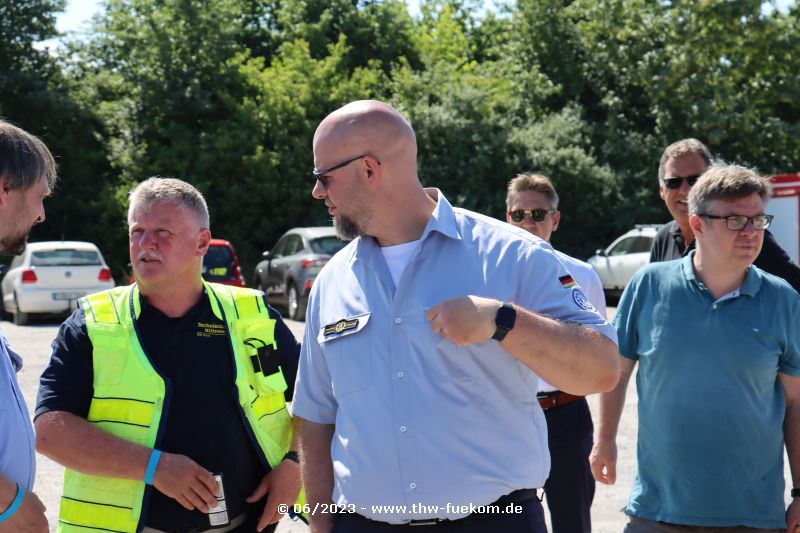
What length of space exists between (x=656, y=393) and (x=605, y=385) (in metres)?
1.18

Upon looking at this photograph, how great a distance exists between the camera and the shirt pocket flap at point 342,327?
281cm

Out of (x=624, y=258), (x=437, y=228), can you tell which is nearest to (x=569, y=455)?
(x=437, y=228)

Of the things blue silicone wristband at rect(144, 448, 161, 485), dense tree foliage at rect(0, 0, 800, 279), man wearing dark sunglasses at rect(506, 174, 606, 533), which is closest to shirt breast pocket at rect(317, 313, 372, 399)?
blue silicone wristband at rect(144, 448, 161, 485)

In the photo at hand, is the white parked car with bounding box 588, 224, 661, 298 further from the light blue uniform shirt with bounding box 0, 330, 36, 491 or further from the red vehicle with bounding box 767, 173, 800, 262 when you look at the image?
the light blue uniform shirt with bounding box 0, 330, 36, 491

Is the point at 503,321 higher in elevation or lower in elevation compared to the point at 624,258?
higher

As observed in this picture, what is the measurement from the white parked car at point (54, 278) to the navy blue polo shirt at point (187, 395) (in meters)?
14.7

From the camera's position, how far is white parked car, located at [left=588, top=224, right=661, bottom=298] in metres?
19.9

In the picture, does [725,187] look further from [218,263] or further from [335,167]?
[218,263]

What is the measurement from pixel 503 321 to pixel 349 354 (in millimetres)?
550

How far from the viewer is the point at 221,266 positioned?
17.3 metres

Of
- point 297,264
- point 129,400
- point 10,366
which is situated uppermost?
point 10,366

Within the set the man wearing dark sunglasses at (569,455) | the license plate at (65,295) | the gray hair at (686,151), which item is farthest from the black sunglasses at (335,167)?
the license plate at (65,295)

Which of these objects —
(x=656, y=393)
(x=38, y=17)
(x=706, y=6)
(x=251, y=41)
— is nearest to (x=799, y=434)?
(x=656, y=393)

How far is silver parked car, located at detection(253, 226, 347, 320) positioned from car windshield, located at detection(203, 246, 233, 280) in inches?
47.6
